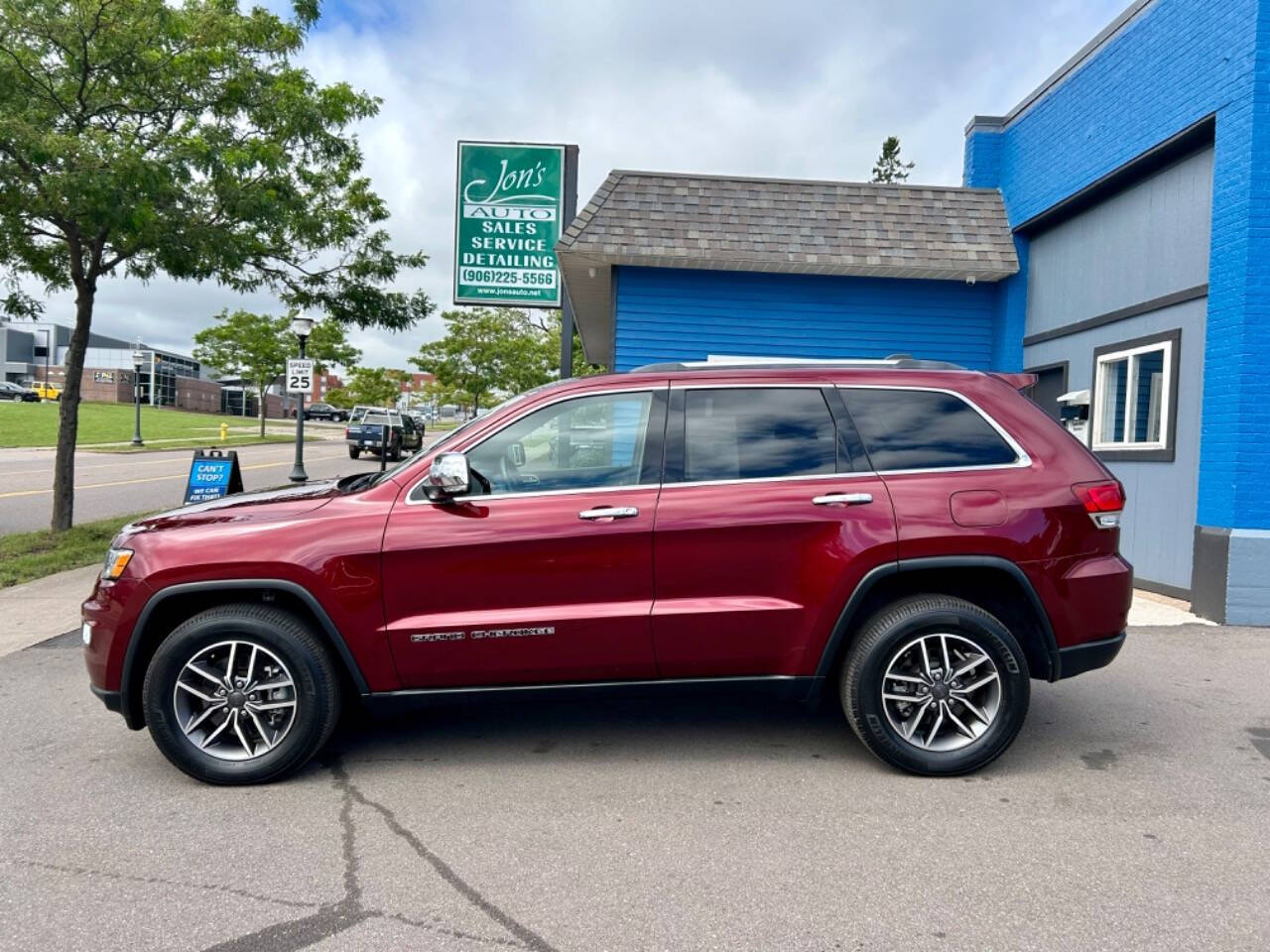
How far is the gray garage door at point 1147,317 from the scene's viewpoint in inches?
318

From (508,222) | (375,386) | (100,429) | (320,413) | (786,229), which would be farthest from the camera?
(320,413)

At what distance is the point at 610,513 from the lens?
3959 mm

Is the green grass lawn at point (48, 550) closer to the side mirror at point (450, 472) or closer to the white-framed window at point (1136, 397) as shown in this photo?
the side mirror at point (450, 472)

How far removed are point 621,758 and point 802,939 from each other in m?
1.63

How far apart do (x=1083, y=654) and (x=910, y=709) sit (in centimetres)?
84

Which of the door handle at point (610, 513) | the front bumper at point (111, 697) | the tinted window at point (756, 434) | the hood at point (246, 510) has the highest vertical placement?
the tinted window at point (756, 434)

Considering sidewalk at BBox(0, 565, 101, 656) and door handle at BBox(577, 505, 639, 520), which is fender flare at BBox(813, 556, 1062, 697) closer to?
door handle at BBox(577, 505, 639, 520)

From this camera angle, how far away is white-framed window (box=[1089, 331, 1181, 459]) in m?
8.37

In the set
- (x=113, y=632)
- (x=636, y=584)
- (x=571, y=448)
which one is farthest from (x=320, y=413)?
(x=636, y=584)

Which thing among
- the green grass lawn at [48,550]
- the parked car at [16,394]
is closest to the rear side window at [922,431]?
the green grass lawn at [48,550]

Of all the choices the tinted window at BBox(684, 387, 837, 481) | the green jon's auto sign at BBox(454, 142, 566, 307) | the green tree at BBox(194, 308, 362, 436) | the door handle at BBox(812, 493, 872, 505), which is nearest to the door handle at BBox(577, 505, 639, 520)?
Answer: the tinted window at BBox(684, 387, 837, 481)

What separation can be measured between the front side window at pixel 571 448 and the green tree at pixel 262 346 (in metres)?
42.6

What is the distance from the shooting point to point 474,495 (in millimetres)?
4031

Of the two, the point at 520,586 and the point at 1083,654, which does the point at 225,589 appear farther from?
the point at 1083,654
